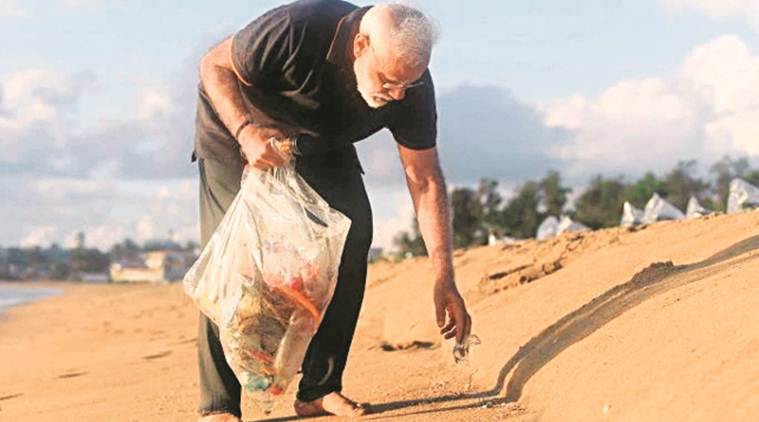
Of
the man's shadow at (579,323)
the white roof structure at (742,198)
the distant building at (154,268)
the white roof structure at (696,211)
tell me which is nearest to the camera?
the man's shadow at (579,323)

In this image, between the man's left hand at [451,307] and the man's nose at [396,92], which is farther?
the man's left hand at [451,307]

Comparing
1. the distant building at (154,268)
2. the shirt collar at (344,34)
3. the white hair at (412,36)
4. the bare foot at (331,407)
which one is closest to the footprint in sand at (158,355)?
the bare foot at (331,407)

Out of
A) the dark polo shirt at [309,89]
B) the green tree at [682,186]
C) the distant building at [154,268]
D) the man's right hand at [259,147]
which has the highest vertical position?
the dark polo shirt at [309,89]

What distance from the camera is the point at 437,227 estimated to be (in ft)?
12.9

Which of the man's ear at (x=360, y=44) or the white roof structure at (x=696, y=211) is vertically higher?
the man's ear at (x=360, y=44)

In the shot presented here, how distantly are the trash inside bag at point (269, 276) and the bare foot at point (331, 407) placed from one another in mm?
352

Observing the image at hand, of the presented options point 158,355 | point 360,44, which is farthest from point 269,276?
point 158,355

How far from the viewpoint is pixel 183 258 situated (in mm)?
89812

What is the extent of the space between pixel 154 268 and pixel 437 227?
8247 cm

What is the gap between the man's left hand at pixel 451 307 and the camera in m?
3.80

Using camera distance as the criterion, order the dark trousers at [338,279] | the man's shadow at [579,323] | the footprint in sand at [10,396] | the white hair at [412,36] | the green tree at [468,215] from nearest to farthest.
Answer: the white hair at [412,36], the dark trousers at [338,279], the man's shadow at [579,323], the footprint in sand at [10,396], the green tree at [468,215]

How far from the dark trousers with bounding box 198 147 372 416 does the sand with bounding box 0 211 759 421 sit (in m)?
0.24

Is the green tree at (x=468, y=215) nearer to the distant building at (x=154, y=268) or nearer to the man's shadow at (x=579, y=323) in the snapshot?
the man's shadow at (x=579, y=323)

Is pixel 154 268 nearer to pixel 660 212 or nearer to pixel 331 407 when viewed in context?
pixel 660 212
